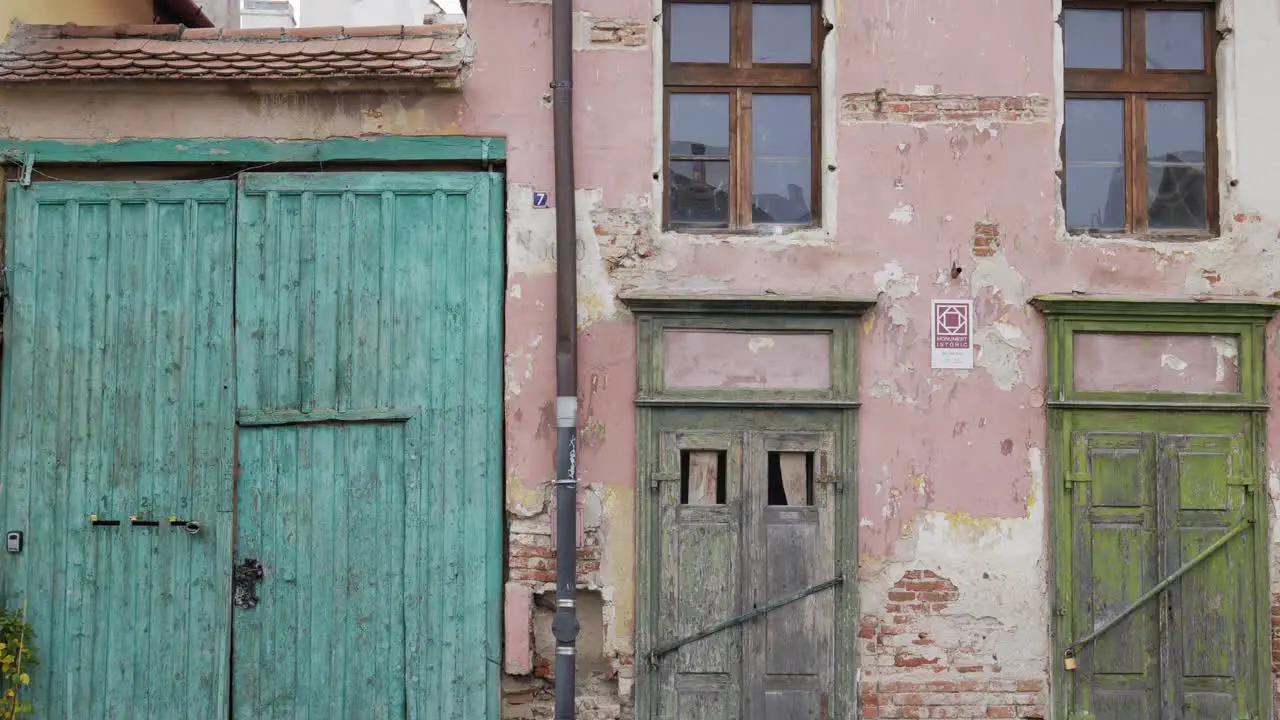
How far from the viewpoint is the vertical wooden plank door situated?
613 centimetres

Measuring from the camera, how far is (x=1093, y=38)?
257 inches

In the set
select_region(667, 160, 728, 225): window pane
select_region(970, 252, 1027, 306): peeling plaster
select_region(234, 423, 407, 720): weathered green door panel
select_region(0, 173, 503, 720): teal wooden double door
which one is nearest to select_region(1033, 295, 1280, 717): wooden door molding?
select_region(970, 252, 1027, 306): peeling plaster

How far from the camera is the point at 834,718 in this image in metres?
6.14

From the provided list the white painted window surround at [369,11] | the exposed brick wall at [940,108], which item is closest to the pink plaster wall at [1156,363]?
the exposed brick wall at [940,108]

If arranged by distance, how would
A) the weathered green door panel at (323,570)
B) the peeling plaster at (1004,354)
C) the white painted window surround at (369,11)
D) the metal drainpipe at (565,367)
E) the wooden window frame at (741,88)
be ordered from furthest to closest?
the white painted window surround at (369,11), the wooden window frame at (741,88), the peeling plaster at (1004,354), the weathered green door panel at (323,570), the metal drainpipe at (565,367)

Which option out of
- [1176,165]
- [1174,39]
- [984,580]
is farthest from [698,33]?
[984,580]

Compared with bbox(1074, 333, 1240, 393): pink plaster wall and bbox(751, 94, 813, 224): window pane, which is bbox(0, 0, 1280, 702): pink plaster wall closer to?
bbox(1074, 333, 1240, 393): pink plaster wall

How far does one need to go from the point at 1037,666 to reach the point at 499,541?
3.14 m

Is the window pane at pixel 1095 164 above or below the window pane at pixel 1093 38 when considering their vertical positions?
below

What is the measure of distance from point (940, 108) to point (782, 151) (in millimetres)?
943

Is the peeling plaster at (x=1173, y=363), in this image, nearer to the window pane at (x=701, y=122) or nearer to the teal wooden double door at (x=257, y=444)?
the window pane at (x=701, y=122)

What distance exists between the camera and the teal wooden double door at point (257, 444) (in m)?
6.13

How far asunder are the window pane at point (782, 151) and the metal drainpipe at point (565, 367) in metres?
1.14

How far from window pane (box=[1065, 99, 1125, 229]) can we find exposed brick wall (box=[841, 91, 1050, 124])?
1.05ft
